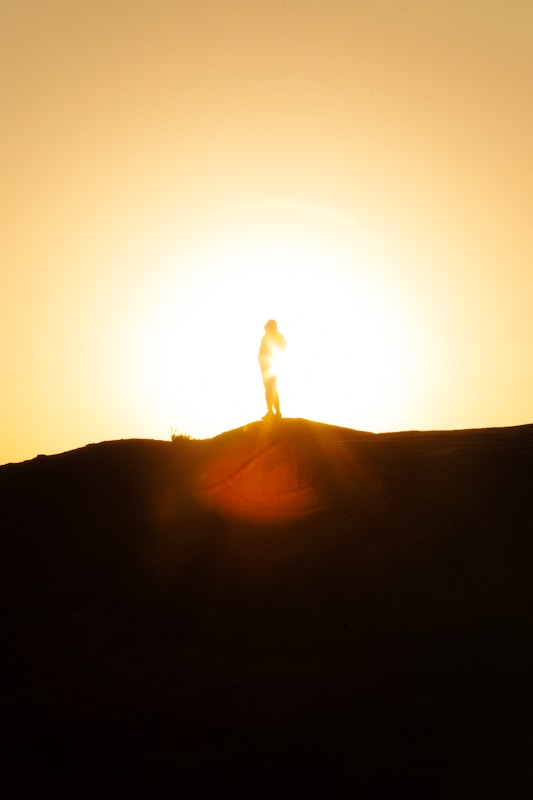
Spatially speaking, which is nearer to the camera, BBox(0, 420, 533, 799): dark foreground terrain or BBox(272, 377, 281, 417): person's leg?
BBox(0, 420, 533, 799): dark foreground terrain

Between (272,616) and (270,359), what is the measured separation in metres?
7.47

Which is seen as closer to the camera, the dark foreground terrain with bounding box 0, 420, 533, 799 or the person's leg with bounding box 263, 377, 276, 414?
the dark foreground terrain with bounding box 0, 420, 533, 799

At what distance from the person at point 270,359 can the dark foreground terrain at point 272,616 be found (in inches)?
18.7

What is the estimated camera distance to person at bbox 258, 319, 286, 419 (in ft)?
73.0

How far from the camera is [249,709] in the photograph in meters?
12.4

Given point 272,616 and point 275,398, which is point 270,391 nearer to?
point 275,398

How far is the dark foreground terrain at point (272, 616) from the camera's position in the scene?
1051 cm

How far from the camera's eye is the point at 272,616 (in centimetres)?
1612

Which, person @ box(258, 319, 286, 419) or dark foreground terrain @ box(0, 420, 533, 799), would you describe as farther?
person @ box(258, 319, 286, 419)

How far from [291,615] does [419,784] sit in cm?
672

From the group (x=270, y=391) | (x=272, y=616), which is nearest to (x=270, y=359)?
(x=270, y=391)

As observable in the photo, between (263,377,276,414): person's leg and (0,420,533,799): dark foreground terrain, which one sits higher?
(263,377,276,414): person's leg

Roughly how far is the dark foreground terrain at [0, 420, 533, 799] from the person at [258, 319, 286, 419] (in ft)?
1.56

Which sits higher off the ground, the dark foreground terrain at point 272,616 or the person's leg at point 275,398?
the person's leg at point 275,398
